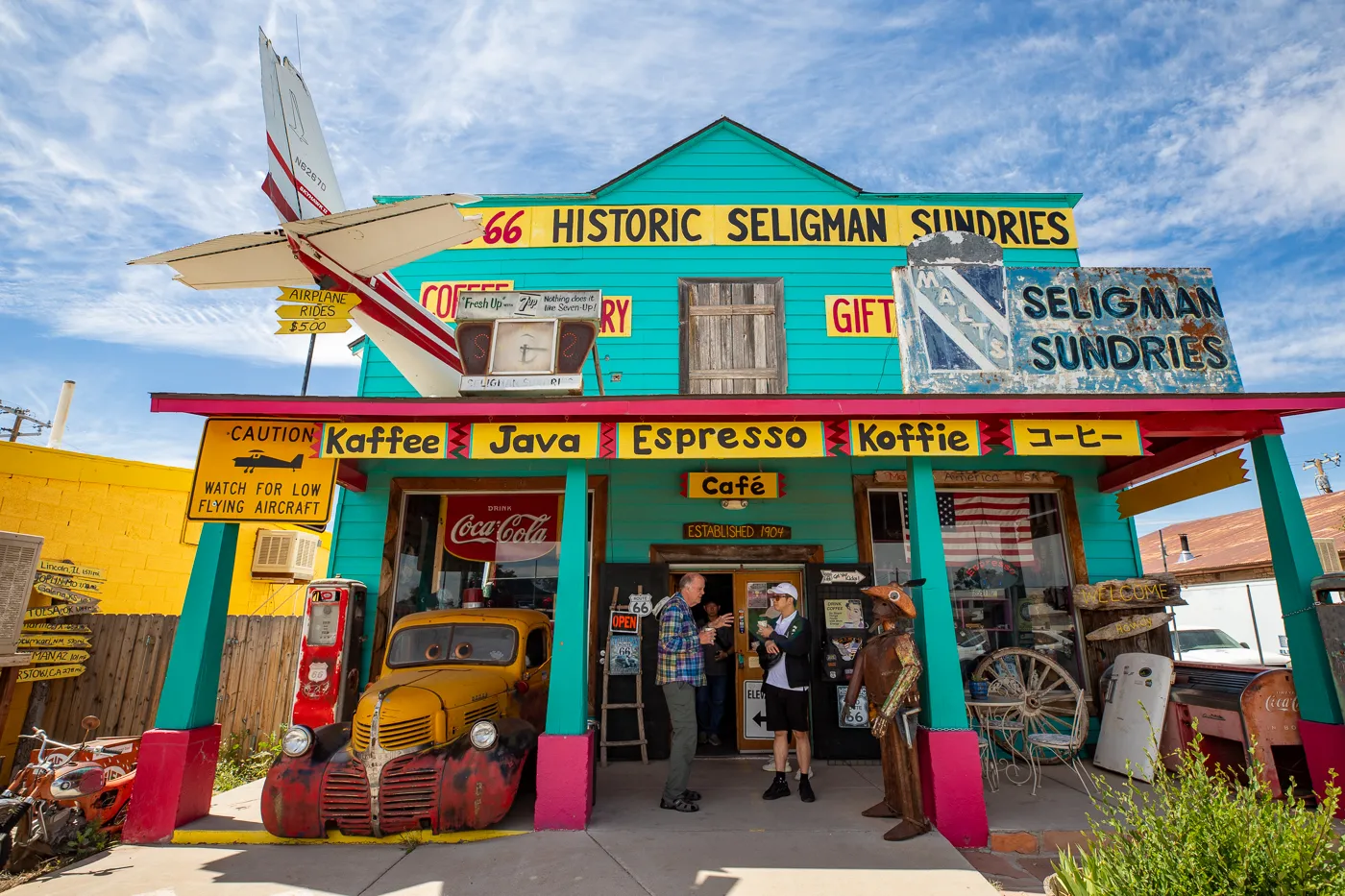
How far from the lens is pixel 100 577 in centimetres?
962

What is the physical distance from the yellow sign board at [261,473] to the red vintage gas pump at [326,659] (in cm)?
215

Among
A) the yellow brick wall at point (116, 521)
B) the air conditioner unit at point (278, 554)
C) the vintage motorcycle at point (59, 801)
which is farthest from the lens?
the air conditioner unit at point (278, 554)

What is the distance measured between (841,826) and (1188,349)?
606cm

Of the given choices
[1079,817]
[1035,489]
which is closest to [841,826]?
[1079,817]

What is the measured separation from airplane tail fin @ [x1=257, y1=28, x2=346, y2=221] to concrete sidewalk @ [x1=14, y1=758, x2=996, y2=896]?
21.9 feet

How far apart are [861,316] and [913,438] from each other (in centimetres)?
414

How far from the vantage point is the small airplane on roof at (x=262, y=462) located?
633 centimetres

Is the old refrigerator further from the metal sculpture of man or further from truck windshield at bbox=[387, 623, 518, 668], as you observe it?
truck windshield at bbox=[387, 623, 518, 668]

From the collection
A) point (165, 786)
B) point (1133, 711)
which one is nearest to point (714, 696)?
point (1133, 711)

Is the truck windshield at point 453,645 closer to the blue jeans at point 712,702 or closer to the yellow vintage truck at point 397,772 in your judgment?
the yellow vintage truck at point 397,772

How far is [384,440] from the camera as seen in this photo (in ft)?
20.9

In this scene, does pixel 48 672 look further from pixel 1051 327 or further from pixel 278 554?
pixel 1051 327

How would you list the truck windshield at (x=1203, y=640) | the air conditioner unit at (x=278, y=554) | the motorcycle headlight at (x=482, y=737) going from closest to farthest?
the motorcycle headlight at (x=482, y=737) < the air conditioner unit at (x=278, y=554) < the truck windshield at (x=1203, y=640)

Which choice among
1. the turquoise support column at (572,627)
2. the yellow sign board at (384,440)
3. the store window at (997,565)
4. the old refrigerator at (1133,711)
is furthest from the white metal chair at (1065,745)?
the yellow sign board at (384,440)
